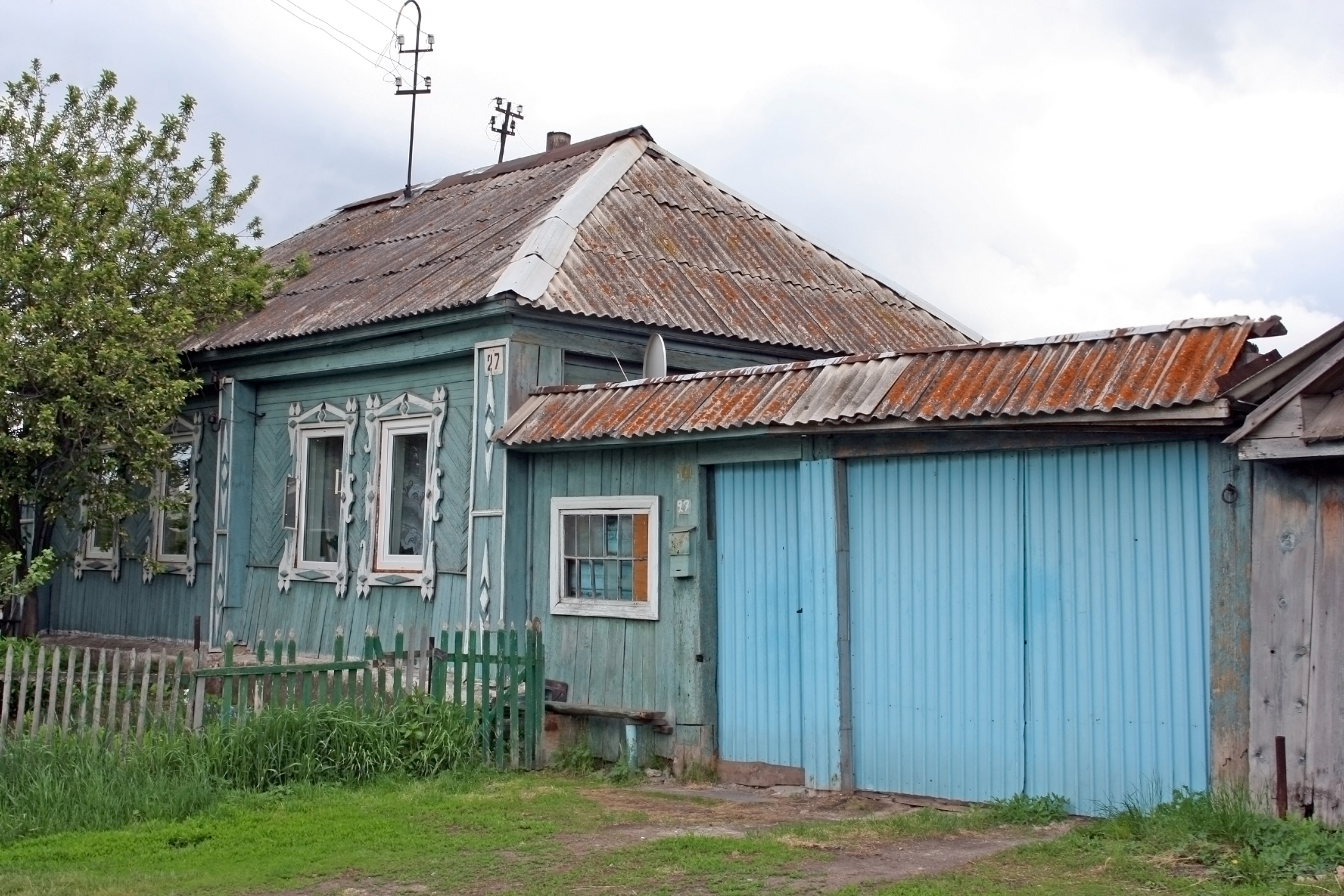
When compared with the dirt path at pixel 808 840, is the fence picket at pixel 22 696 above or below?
above

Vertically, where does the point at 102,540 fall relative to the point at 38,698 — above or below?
above

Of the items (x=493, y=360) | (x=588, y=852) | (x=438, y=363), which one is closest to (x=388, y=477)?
(x=438, y=363)

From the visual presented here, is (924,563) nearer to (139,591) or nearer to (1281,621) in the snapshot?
(1281,621)

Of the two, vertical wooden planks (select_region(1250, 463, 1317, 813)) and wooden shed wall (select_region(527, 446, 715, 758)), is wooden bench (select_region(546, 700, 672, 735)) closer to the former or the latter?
wooden shed wall (select_region(527, 446, 715, 758))

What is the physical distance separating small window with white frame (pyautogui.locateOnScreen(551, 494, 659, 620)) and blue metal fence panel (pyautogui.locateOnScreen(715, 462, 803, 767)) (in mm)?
591

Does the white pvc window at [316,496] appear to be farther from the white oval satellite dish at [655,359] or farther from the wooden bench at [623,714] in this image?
the wooden bench at [623,714]

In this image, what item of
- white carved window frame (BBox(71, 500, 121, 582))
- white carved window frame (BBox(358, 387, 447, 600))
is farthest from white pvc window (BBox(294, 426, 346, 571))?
white carved window frame (BBox(71, 500, 121, 582))

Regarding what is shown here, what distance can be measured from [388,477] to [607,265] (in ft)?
9.17

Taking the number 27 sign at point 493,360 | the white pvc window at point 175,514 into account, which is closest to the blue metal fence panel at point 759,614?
the number 27 sign at point 493,360

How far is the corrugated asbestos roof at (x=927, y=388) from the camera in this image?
24.9 feet

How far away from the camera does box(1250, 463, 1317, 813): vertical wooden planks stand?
698 cm

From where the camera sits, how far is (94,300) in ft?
41.9

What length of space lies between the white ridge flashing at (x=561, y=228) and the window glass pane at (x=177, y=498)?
5249 millimetres

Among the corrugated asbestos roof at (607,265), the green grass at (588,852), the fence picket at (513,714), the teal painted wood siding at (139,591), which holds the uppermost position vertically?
the corrugated asbestos roof at (607,265)
